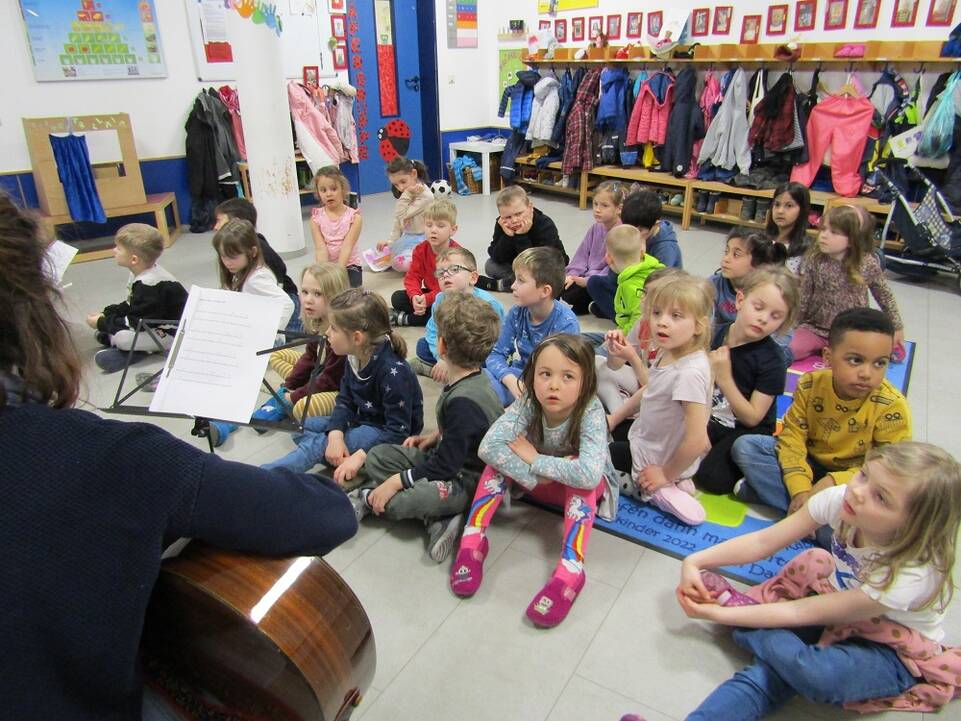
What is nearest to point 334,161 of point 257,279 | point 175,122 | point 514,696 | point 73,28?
point 175,122

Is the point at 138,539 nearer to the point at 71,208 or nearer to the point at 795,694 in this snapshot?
the point at 795,694

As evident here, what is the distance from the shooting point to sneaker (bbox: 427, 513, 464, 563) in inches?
77.4

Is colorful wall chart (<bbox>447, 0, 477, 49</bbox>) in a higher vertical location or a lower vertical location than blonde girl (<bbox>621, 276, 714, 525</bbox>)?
higher

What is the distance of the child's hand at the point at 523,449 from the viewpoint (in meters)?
1.89

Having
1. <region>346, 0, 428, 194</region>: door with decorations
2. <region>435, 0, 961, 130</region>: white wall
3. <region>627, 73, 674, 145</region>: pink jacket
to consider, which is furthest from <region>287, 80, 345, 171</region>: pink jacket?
<region>627, 73, 674, 145</region>: pink jacket

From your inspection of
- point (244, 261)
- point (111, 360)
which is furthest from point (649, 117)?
point (111, 360)

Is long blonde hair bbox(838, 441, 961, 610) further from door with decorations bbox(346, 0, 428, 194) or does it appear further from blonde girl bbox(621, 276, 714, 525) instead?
door with decorations bbox(346, 0, 428, 194)

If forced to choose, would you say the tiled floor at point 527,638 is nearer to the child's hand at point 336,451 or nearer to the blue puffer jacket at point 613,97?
→ the child's hand at point 336,451

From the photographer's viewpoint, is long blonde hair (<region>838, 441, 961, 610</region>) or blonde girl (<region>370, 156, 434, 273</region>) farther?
blonde girl (<region>370, 156, 434, 273</region>)

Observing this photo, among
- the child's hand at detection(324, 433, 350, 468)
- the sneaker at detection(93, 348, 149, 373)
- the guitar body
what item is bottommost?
the sneaker at detection(93, 348, 149, 373)

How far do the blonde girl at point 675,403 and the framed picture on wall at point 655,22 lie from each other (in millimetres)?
4882

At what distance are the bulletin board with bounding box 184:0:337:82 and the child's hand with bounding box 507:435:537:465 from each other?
199 inches

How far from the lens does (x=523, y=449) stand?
191 centimetres

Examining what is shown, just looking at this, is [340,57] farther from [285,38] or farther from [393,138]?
[393,138]
